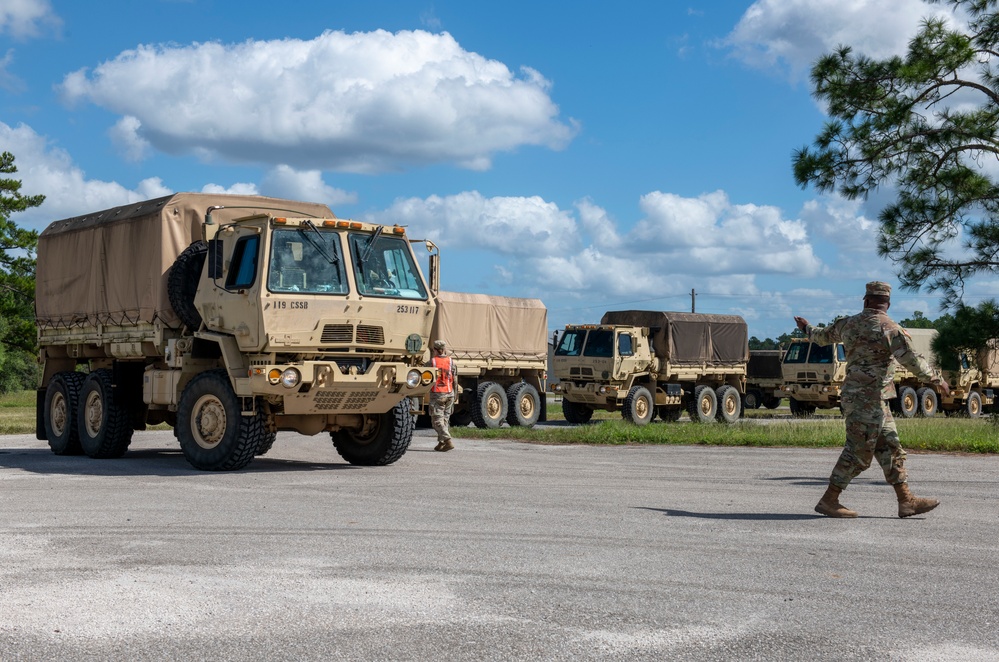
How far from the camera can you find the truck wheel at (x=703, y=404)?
32.2m

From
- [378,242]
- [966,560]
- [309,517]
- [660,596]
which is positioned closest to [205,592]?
[660,596]

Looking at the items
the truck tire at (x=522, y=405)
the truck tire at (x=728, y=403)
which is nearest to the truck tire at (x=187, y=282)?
the truck tire at (x=522, y=405)

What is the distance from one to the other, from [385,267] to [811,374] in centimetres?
2488

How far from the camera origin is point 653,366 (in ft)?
101

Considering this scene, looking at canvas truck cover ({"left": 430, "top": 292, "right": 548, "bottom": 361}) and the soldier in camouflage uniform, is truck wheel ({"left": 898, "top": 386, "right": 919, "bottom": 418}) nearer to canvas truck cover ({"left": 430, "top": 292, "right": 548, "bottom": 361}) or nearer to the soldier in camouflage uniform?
canvas truck cover ({"left": 430, "top": 292, "right": 548, "bottom": 361})

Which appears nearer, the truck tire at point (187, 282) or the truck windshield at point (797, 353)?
the truck tire at point (187, 282)

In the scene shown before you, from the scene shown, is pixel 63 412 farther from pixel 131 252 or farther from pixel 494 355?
pixel 494 355

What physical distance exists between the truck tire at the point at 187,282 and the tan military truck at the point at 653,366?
52.5ft

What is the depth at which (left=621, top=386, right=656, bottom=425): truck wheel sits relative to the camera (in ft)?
96.7

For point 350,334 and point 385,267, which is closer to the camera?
point 350,334

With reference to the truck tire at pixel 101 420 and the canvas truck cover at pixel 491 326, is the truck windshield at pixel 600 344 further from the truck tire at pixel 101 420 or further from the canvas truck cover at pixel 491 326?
the truck tire at pixel 101 420

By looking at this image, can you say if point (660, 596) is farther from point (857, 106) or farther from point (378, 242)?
point (857, 106)

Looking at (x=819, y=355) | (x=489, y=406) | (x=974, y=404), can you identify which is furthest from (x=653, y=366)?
(x=974, y=404)

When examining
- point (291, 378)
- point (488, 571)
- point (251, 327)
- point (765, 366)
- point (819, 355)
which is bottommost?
point (488, 571)
